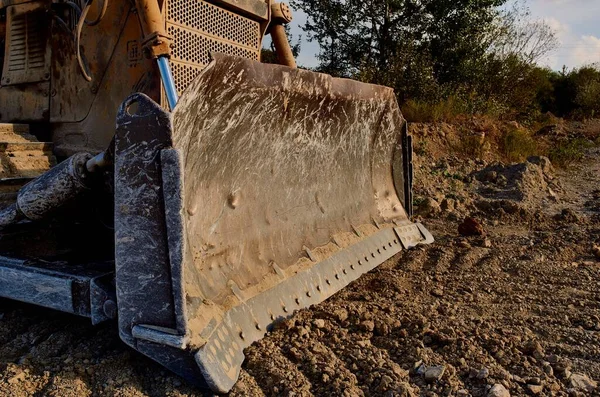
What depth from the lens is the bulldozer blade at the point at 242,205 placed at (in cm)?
201

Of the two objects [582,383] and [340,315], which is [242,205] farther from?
[582,383]

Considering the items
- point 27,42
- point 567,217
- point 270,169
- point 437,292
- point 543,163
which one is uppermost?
point 27,42

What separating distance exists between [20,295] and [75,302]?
1.08 feet

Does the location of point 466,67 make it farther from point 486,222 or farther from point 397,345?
point 397,345

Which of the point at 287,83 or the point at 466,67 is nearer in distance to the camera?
the point at 287,83

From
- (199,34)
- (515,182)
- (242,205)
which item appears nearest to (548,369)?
(242,205)

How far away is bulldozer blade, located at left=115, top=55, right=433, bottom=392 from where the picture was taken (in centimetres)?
201

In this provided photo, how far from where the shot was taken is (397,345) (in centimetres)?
256

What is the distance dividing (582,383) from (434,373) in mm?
564

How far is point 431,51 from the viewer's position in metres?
12.3

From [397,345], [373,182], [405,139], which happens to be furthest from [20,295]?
[405,139]

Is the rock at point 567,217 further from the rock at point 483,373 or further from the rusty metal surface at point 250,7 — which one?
the rock at point 483,373

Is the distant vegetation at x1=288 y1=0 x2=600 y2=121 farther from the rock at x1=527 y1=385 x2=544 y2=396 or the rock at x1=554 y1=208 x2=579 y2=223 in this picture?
the rock at x1=527 y1=385 x2=544 y2=396

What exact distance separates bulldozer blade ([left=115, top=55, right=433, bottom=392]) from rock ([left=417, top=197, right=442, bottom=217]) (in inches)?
58.0
